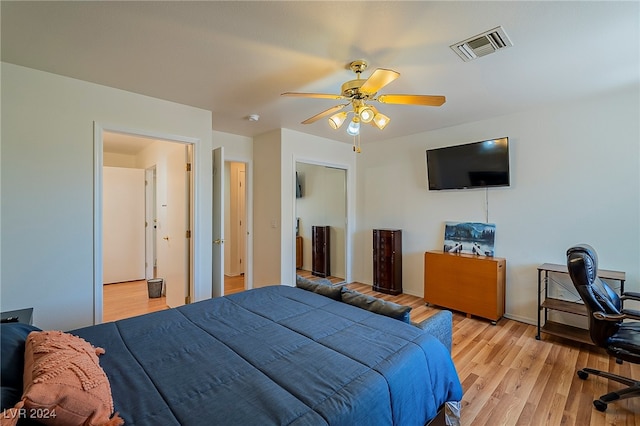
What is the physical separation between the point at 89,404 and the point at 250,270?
12.0 ft

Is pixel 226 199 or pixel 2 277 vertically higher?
pixel 226 199

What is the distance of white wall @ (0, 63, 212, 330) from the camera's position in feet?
7.38

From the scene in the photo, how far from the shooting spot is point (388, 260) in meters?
4.52

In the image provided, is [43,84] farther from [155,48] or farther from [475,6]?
[475,6]

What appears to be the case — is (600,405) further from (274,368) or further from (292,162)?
(292,162)

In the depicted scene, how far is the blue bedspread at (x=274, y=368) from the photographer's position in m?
1.04

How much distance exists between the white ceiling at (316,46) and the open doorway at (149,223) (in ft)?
2.76

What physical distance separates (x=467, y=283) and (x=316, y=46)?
3.14 meters

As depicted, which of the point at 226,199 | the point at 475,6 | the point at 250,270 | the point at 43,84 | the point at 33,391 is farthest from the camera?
the point at 226,199

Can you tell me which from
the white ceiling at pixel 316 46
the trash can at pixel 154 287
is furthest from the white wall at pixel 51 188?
the trash can at pixel 154 287

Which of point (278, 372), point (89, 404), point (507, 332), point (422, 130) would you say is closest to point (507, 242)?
point (507, 332)

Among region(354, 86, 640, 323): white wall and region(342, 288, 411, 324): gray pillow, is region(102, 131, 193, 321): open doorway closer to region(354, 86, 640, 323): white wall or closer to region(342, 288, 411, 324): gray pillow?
region(342, 288, 411, 324): gray pillow

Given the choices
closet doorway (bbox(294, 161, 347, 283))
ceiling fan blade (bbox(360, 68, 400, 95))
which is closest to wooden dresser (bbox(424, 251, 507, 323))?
closet doorway (bbox(294, 161, 347, 283))

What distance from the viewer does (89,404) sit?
0.93 meters
